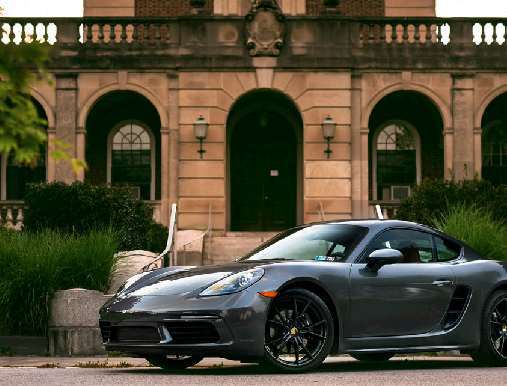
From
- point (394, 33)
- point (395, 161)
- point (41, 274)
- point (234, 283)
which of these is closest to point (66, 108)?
point (394, 33)

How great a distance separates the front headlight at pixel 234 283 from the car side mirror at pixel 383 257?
1073 millimetres

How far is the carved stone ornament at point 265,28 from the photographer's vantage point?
28656mm

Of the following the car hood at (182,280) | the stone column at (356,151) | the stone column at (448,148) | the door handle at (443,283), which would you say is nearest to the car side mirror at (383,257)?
the door handle at (443,283)

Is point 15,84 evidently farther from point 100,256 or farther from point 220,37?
point 220,37

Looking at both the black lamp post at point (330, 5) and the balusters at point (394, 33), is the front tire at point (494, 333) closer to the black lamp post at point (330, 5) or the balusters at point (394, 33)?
the black lamp post at point (330, 5)

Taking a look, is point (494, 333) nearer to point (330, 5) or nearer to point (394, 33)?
point (330, 5)

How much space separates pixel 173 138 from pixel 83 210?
21.8ft

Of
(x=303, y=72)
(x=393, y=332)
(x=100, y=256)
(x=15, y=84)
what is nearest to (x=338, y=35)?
(x=303, y=72)

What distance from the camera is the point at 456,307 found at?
436 inches

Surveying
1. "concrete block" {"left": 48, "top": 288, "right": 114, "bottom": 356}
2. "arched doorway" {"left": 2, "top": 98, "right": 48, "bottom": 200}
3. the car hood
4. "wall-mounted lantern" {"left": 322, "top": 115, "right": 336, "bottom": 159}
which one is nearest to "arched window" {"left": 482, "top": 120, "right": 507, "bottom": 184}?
"wall-mounted lantern" {"left": 322, "top": 115, "right": 336, "bottom": 159}

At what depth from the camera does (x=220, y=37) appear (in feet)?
94.6

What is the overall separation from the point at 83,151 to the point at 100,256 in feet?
48.2

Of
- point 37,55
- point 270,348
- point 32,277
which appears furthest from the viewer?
point 32,277

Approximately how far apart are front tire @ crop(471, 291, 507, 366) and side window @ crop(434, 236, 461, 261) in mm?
532
